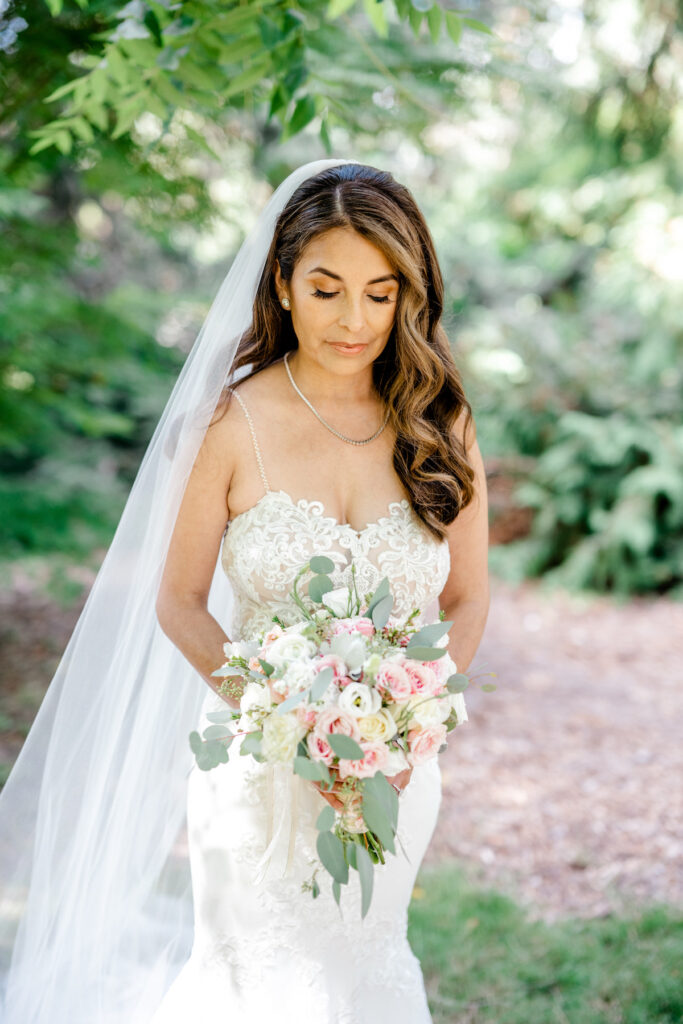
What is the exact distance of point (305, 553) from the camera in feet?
7.66

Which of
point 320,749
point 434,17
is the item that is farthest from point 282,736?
point 434,17

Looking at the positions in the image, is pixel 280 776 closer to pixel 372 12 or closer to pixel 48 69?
pixel 372 12

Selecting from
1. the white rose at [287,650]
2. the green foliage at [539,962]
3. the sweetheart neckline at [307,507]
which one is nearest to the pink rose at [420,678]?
the white rose at [287,650]

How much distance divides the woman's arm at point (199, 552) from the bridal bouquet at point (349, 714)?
0.36 metres

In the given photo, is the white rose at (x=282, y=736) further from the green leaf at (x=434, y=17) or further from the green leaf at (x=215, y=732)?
the green leaf at (x=434, y=17)

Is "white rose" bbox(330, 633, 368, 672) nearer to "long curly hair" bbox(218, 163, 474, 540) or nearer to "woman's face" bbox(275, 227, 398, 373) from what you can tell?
"long curly hair" bbox(218, 163, 474, 540)

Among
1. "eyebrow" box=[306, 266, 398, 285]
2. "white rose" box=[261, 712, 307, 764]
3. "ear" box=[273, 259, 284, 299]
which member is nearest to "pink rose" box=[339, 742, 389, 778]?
"white rose" box=[261, 712, 307, 764]

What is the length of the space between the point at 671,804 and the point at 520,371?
523cm

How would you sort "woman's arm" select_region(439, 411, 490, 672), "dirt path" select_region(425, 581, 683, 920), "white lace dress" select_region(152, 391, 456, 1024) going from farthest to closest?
"dirt path" select_region(425, 581, 683, 920) → "woman's arm" select_region(439, 411, 490, 672) → "white lace dress" select_region(152, 391, 456, 1024)

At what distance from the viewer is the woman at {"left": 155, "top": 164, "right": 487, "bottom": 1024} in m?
2.29

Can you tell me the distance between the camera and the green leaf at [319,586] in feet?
6.64

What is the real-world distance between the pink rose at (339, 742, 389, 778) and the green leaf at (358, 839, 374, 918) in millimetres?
178

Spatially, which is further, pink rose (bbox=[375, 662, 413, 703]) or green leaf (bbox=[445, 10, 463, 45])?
green leaf (bbox=[445, 10, 463, 45])

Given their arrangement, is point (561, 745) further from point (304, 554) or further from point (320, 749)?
point (320, 749)
